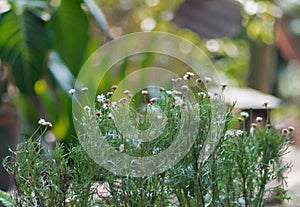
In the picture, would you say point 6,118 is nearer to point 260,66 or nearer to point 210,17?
point 210,17

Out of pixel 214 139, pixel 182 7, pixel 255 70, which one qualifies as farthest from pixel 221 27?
pixel 214 139

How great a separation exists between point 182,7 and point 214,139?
9.64 feet

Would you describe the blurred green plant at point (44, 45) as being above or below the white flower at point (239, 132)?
above

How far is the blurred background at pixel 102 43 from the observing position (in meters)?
2.33

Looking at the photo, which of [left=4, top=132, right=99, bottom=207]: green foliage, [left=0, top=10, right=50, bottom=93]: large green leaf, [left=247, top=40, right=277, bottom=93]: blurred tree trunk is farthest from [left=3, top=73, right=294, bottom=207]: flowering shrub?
[left=247, top=40, right=277, bottom=93]: blurred tree trunk

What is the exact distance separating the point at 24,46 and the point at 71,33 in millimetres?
253

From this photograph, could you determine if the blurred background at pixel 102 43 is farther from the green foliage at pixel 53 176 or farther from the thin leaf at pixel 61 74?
the green foliage at pixel 53 176

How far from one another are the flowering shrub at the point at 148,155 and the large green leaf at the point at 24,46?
1366 millimetres

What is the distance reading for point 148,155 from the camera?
0.93 m

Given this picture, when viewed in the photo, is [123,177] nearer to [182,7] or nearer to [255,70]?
[182,7]

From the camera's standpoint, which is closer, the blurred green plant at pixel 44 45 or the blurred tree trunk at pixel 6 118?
the blurred green plant at pixel 44 45

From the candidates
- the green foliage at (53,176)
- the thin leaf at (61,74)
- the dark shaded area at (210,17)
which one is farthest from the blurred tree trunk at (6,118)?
the dark shaded area at (210,17)

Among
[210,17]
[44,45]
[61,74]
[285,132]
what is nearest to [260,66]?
[210,17]

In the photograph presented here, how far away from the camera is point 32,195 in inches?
36.5
